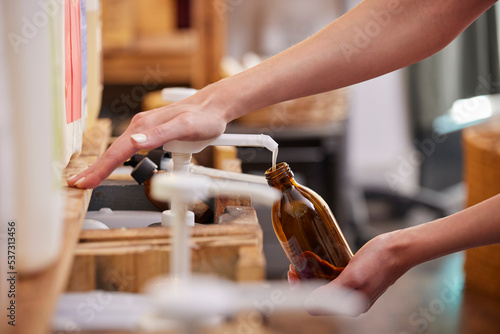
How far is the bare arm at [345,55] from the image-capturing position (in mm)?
847

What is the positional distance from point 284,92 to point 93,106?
0.51 metres

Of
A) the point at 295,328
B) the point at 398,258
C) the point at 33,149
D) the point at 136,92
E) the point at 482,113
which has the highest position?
the point at 136,92

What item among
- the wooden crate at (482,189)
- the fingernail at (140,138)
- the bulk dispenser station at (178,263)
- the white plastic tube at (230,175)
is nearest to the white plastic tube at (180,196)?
the bulk dispenser station at (178,263)

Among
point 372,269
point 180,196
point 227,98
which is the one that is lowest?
point 372,269

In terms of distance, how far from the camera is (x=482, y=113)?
9.61ft

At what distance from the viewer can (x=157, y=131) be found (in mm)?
730

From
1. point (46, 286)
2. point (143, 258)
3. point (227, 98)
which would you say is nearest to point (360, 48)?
point (227, 98)

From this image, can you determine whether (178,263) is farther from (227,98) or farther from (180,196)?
(227,98)

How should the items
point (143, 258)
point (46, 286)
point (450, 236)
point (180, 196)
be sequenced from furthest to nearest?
point (450, 236) < point (143, 258) < point (46, 286) < point (180, 196)

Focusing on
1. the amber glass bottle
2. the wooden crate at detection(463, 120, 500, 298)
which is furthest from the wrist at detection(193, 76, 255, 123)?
the wooden crate at detection(463, 120, 500, 298)

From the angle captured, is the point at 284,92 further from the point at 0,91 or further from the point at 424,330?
the point at 424,330

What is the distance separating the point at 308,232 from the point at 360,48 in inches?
13.0

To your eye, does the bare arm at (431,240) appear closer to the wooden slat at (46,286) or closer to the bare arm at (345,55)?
the bare arm at (345,55)

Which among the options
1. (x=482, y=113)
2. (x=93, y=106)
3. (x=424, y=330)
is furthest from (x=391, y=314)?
(x=93, y=106)
